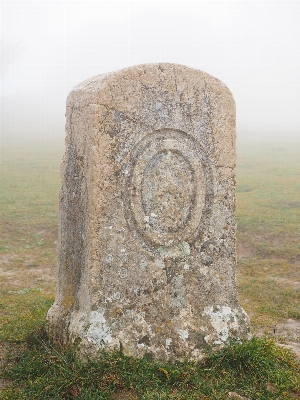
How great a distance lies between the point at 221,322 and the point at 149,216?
56.1 inches

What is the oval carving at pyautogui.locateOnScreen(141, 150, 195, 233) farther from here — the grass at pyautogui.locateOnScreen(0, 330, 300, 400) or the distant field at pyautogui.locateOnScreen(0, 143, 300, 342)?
the distant field at pyautogui.locateOnScreen(0, 143, 300, 342)

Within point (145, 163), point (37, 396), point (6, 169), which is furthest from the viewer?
point (6, 169)

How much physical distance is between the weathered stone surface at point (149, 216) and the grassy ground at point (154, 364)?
0.29m

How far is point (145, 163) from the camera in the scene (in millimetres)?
5453

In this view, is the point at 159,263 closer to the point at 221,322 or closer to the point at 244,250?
the point at 221,322

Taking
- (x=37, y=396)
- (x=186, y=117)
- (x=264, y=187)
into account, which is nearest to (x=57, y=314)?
(x=37, y=396)

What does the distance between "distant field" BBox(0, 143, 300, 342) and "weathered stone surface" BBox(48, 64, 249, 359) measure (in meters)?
1.49

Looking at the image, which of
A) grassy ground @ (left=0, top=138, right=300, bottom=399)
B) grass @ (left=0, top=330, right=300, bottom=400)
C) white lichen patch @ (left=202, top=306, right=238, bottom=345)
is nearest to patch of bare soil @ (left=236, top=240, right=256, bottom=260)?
grassy ground @ (left=0, top=138, right=300, bottom=399)

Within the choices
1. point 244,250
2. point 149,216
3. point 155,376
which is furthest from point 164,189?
point 244,250

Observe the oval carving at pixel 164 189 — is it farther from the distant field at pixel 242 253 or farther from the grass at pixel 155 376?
the distant field at pixel 242 253

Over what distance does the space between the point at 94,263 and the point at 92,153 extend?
1091mm

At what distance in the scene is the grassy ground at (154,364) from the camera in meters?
4.90

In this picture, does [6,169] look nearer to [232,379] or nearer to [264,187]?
[264,187]

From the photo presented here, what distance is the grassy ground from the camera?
490 cm
